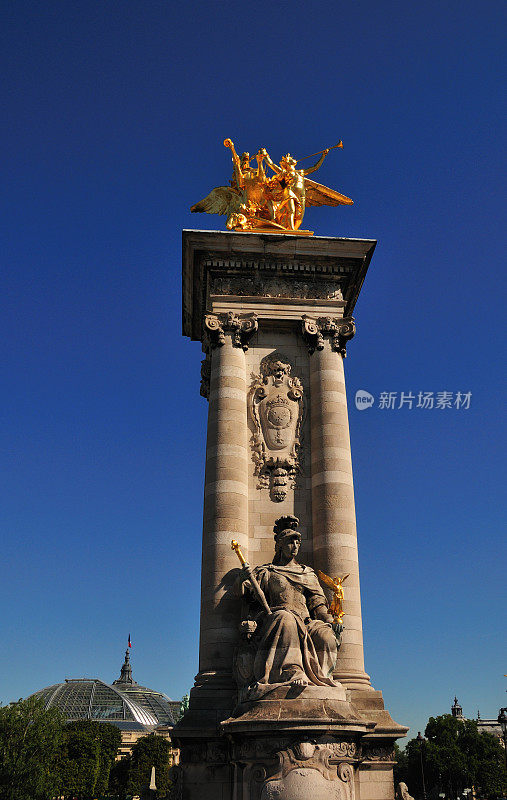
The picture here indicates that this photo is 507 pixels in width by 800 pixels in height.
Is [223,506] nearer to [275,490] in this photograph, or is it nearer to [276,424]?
[275,490]

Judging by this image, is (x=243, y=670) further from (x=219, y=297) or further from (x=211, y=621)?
(x=219, y=297)

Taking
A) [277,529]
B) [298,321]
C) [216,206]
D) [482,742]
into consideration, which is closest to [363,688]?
[277,529]

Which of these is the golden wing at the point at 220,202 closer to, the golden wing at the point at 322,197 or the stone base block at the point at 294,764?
the golden wing at the point at 322,197

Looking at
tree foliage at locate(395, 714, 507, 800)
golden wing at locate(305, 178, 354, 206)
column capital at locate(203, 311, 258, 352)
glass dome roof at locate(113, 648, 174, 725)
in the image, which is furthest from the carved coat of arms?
glass dome roof at locate(113, 648, 174, 725)

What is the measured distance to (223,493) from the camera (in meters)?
18.8

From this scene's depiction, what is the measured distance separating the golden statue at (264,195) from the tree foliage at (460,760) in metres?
71.3

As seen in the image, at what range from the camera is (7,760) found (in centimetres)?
5234

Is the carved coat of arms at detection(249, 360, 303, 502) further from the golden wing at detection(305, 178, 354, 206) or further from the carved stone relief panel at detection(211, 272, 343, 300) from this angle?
the golden wing at detection(305, 178, 354, 206)

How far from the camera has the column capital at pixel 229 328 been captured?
824 inches

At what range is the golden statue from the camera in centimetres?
2312

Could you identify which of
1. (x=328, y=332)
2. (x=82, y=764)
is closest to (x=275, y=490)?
(x=328, y=332)

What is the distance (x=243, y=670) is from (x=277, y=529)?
3582 mm

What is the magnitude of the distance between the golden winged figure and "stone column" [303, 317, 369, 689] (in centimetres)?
36

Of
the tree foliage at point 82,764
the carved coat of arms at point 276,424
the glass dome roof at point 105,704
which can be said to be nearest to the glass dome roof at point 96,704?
the glass dome roof at point 105,704
